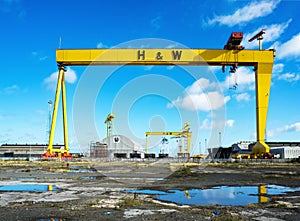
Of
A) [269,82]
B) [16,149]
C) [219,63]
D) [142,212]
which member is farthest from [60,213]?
[16,149]

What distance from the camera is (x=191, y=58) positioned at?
27.9 meters

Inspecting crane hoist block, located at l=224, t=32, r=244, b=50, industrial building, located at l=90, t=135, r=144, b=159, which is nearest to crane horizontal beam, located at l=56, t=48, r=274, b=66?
crane hoist block, located at l=224, t=32, r=244, b=50

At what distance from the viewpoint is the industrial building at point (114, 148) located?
5544 centimetres

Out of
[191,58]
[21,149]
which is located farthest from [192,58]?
[21,149]

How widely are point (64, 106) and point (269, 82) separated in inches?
842

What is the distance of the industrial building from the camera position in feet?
182

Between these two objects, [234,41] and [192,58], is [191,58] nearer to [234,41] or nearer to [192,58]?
[192,58]

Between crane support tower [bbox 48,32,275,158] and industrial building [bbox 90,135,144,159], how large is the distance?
95.2 feet

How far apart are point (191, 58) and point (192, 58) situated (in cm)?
9

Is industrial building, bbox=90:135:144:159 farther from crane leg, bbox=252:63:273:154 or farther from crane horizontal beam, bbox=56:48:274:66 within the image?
crane leg, bbox=252:63:273:154

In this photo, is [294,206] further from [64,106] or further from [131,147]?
[131,147]

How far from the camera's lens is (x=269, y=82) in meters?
29.0

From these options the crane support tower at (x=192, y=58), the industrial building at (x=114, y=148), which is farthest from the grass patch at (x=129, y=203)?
the industrial building at (x=114, y=148)

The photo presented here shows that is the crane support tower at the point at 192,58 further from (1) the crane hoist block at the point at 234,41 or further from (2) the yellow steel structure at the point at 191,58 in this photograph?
(1) the crane hoist block at the point at 234,41
